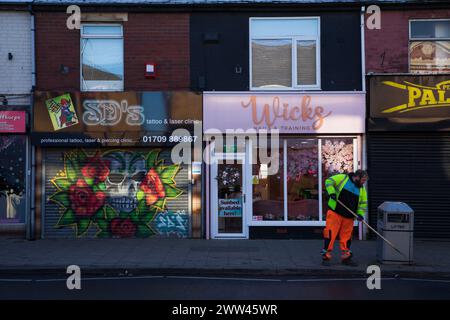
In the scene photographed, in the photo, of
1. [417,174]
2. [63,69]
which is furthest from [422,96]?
[63,69]

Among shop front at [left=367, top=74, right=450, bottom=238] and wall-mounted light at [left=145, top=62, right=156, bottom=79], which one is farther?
wall-mounted light at [left=145, top=62, right=156, bottom=79]

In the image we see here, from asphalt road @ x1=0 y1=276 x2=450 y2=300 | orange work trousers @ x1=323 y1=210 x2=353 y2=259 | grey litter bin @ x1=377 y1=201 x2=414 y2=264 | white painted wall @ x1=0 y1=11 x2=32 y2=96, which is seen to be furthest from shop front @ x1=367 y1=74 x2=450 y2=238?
white painted wall @ x1=0 y1=11 x2=32 y2=96

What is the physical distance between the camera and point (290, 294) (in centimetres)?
773

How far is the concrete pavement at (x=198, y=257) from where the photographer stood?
372 inches

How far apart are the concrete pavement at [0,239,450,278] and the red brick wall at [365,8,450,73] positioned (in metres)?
4.52

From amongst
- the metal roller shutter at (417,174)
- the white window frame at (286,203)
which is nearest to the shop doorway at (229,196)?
the white window frame at (286,203)

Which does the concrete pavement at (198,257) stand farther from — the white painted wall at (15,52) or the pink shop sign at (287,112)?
the white painted wall at (15,52)

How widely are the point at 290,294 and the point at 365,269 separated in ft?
7.87

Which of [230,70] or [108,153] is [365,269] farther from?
[108,153]

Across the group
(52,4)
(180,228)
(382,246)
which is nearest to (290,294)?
(382,246)

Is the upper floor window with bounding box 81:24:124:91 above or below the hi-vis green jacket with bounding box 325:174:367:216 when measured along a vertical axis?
above

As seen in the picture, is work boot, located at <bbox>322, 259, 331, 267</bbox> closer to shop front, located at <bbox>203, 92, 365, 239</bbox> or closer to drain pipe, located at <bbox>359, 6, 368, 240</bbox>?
shop front, located at <bbox>203, 92, 365, 239</bbox>

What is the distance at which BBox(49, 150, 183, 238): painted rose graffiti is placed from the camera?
526 inches

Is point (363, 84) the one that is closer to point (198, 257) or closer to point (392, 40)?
point (392, 40)
